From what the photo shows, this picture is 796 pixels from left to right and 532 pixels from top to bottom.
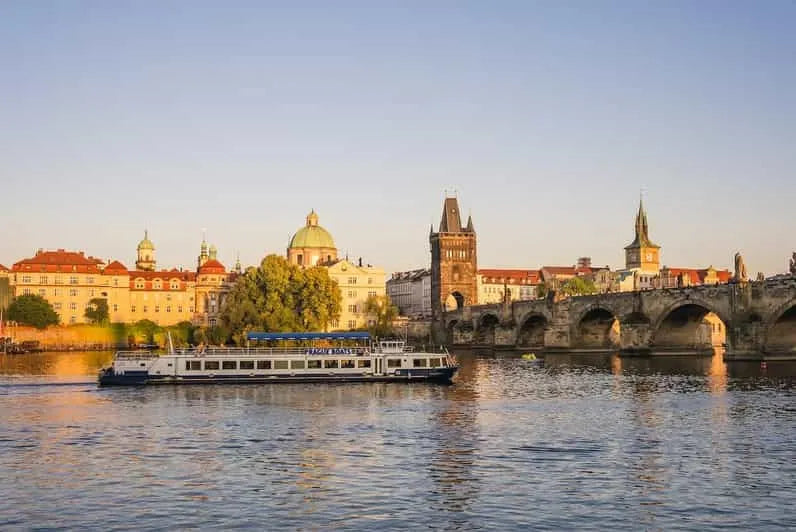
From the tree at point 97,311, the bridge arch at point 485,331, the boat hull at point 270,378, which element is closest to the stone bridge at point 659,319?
the bridge arch at point 485,331

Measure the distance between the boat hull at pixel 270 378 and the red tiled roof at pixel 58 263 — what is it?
12123 centimetres

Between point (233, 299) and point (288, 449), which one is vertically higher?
point (233, 299)

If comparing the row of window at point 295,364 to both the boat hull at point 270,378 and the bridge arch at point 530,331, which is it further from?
the bridge arch at point 530,331

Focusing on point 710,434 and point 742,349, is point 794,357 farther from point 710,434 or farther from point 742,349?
point 710,434

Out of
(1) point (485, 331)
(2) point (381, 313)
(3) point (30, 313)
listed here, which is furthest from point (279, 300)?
(1) point (485, 331)

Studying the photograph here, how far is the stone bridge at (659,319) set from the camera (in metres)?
95.0

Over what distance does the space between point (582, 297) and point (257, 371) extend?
7103cm

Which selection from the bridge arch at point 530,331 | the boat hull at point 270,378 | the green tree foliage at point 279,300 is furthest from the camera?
the bridge arch at point 530,331

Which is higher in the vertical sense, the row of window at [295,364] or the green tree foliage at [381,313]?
the green tree foliage at [381,313]

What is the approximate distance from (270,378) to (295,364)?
3.03 meters

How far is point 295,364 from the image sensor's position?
261ft

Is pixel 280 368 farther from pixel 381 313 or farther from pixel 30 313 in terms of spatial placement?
pixel 30 313

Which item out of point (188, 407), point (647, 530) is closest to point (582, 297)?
point (188, 407)

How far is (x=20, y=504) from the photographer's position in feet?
103
